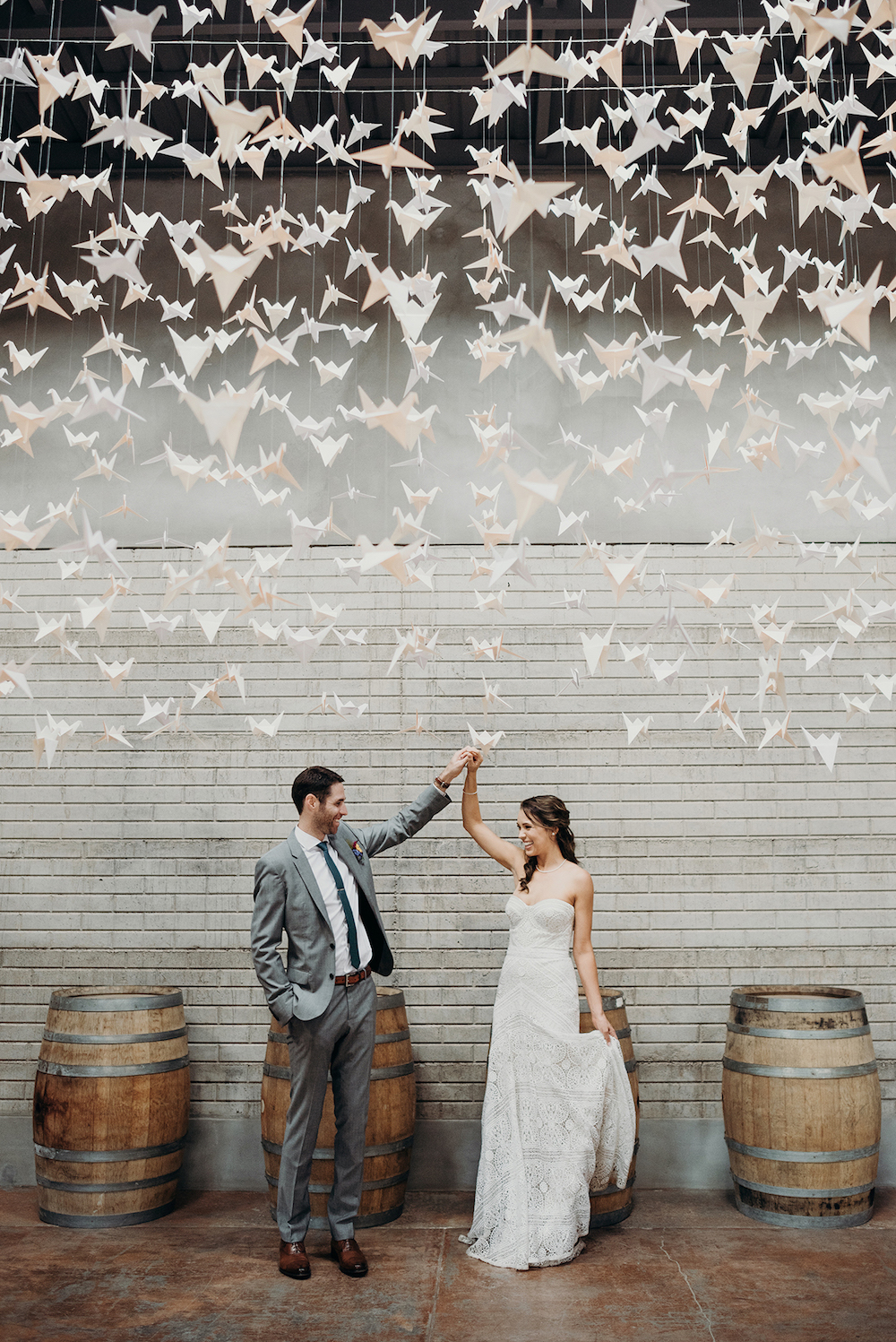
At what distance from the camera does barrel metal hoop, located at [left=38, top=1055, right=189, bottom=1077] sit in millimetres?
3777

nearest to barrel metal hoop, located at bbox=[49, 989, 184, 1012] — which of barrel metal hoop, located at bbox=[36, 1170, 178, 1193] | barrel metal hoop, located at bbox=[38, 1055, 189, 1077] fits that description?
barrel metal hoop, located at bbox=[38, 1055, 189, 1077]

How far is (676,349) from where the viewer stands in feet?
16.2

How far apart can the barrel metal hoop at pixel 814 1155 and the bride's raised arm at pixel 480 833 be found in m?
1.36

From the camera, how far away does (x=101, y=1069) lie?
378cm

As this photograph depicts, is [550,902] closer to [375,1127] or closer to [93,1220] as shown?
[375,1127]

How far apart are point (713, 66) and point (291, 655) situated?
3.43 m

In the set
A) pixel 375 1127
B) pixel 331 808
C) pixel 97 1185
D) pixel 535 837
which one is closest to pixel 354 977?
pixel 331 808

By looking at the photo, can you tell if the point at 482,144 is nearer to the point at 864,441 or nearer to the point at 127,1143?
the point at 864,441

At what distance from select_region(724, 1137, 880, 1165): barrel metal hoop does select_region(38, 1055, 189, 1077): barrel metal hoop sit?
89.5 inches

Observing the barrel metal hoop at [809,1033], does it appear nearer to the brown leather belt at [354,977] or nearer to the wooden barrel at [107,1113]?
the brown leather belt at [354,977]

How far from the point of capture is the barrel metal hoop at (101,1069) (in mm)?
3777

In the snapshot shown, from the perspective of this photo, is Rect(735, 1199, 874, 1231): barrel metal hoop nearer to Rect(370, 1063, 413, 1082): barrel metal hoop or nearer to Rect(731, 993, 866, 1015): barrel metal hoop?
Rect(731, 993, 866, 1015): barrel metal hoop

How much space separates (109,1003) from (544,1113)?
5.65 feet

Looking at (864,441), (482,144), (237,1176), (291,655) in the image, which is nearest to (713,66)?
(482,144)
